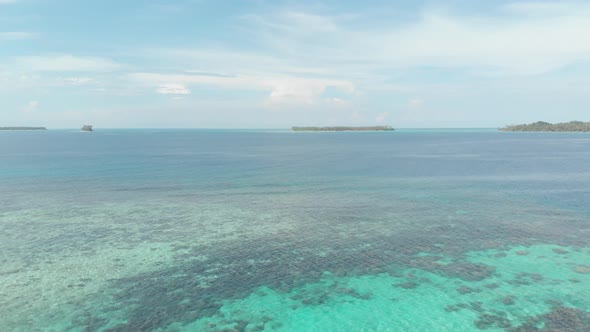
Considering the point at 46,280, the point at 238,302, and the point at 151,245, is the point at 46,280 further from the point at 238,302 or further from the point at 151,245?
the point at 238,302

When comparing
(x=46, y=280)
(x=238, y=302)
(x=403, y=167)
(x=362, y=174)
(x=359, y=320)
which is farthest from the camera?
(x=403, y=167)

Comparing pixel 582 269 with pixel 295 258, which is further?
pixel 295 258

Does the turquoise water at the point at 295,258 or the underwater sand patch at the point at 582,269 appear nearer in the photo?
the turquoise water at the point at 295,258

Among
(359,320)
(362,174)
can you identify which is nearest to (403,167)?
(362,174)

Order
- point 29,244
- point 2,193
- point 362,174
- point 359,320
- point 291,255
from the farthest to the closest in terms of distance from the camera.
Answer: point 362,174, point 2,193, point 29,244, point 291,255, point 359,320

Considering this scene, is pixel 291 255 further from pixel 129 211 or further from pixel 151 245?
pixel 129 211

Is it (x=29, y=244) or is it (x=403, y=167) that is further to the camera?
(x=403, y=167)

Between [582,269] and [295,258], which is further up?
[582,269]

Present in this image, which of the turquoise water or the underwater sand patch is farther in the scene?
the underwater sand patch
